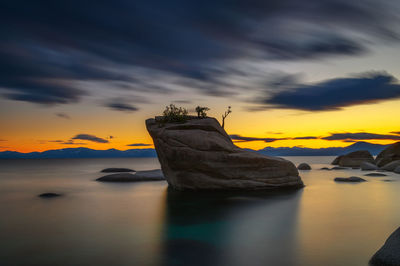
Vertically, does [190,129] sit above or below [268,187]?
above

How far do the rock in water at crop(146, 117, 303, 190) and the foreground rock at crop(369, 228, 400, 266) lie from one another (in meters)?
14.5

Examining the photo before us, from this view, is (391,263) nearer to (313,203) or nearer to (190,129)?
(313,203)

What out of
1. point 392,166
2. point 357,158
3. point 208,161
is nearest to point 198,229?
point 208,161

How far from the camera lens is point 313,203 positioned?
19531mm

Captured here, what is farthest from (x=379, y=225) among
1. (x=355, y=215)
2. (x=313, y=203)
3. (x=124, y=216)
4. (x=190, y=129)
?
(x=190, y=129)

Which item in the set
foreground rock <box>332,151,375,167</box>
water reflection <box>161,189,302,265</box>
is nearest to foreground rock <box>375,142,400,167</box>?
foreground rock <box>332,151,375,167</box>

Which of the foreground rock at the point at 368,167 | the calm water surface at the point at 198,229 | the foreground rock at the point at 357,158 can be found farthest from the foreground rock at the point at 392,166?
Result: the calm water surface at the point at 198,229

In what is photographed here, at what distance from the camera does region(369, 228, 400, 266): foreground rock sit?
744cm

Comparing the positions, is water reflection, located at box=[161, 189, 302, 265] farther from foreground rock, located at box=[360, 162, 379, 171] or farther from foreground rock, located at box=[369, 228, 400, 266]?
foreground rock, located at box=[360, 162, 379, 171]

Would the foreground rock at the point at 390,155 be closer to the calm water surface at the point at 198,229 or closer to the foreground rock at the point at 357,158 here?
the foreground rock at the point at 357,158

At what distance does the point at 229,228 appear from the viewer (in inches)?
502

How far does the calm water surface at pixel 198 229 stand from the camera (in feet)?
30.1

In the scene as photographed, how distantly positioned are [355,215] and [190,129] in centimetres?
1213

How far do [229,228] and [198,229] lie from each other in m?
1.25
